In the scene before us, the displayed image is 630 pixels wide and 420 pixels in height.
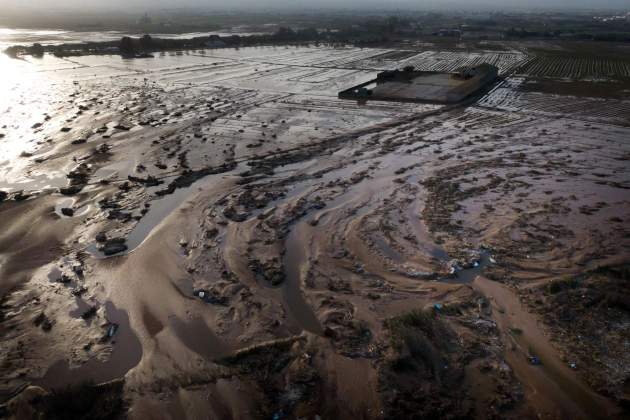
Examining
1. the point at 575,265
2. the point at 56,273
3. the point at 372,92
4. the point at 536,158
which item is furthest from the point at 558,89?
the point at 56,273

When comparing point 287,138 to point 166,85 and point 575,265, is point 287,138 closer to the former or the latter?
point 575,265

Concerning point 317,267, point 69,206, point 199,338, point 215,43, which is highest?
point 215,43

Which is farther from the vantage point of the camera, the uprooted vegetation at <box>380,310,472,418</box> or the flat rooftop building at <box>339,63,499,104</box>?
the flat rooftop building at <box>339,63,499,104</box>

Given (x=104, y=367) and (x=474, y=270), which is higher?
(x=474, y=270)

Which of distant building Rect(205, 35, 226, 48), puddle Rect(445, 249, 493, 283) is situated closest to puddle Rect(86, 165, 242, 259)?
puddle Rect(445, 249, 493, 283)

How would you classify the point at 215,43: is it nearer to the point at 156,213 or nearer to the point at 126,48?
the point at 126,48

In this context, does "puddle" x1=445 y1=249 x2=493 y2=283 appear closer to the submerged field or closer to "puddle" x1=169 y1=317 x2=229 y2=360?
the submerged field

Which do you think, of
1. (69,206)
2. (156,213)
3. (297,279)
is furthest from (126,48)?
(297,279)
